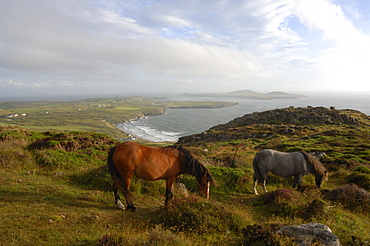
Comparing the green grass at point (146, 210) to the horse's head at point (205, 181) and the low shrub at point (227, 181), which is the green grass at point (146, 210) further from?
the horse's head at point (205, 181)

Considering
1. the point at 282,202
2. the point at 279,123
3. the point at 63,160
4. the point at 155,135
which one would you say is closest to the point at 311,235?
the point at 282,202

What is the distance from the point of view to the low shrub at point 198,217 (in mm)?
5984

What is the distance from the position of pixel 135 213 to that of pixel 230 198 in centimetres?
508

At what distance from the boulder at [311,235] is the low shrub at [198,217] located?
1.62 metres

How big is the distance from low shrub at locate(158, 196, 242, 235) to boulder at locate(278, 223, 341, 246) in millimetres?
1621

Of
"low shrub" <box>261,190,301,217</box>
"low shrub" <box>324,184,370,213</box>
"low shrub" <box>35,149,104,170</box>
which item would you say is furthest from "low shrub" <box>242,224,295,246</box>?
"low shrub" <box>35,149,104,170</box>

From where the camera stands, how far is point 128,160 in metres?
7.15

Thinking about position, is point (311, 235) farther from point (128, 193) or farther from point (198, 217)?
point (128, 193)

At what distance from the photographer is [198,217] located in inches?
243

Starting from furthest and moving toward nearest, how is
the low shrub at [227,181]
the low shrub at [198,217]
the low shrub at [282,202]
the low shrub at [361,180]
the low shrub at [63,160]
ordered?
the low shrub at [361,180] → the low shrub at [63,160] → the low shrub at [227,181] → the low shrub at [282,202] → the low shrub at [198,217]

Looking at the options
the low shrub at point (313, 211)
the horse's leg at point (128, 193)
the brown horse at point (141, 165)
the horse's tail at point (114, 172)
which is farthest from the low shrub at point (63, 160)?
the low shrub at point (313, 211)

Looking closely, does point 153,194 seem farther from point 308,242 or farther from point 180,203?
point 308,242

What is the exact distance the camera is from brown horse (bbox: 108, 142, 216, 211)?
720 centimetres

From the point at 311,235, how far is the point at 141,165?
565cm
